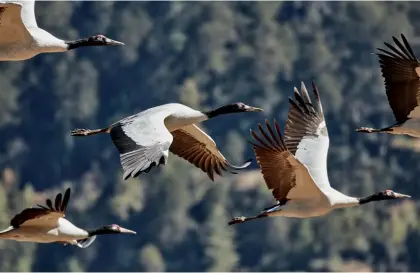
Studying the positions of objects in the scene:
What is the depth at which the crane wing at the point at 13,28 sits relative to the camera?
17.0 m

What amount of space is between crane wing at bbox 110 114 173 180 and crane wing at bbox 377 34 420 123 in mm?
2892

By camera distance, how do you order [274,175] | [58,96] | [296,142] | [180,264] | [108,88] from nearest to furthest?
[274,175]
[296,142]
[180,264]
[58,96]
[108,88]

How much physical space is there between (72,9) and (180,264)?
18176 millimetres

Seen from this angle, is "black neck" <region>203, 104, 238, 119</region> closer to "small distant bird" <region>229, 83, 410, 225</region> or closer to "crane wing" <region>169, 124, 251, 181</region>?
"crane wing" <region>169, 124, 251, 181</region>

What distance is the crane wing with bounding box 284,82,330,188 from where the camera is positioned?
58.5ft

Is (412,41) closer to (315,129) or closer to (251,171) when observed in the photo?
(251,171)

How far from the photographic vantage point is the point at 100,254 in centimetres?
6359

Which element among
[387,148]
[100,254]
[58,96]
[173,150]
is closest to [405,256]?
[387,148]

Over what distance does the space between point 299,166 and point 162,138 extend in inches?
55.4

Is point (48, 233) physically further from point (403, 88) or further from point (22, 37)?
point (403, 88)

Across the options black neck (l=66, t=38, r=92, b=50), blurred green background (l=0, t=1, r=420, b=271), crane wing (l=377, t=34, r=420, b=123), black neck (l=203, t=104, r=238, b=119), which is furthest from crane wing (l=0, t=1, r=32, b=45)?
blurred green background (l=0, t=1, r=420, b=271)

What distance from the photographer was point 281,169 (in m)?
16.6

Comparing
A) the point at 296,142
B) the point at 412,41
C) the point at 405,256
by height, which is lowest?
the point at 405,256

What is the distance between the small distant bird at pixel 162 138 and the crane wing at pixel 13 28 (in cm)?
127
